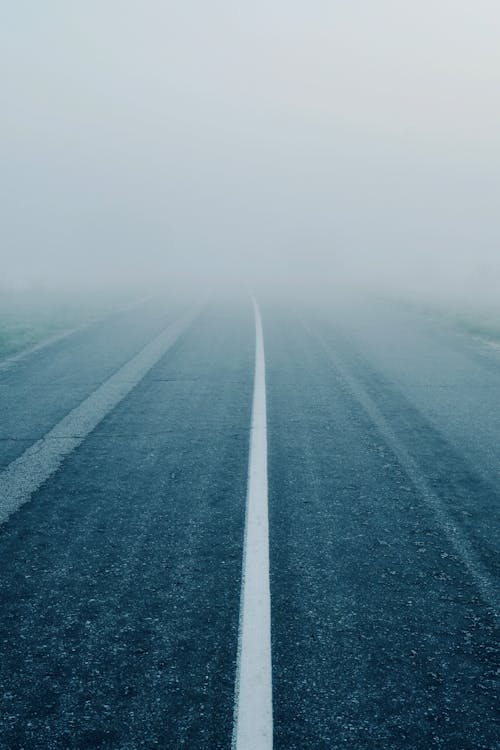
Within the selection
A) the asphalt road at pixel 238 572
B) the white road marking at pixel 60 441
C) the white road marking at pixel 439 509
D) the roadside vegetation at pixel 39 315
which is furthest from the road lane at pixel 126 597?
the roadside vegetation at pixel 39 315

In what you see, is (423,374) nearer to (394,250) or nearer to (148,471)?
(148,471)

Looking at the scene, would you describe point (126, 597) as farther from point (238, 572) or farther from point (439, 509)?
point (439, 509)

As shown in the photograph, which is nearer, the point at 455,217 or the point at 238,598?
the point at 238,598

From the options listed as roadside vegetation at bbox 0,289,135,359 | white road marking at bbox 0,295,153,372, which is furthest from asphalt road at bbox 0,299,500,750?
roadside vegetation at bbox 0,289,135,359

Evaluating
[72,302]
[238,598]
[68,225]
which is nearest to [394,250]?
[68,225]

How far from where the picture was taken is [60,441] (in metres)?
6.16

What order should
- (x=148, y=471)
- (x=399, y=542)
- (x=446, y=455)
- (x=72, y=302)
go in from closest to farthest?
(x=399, y=542)
(x=148, y=471)
(x=446, y=455)
(x=72, y=302)

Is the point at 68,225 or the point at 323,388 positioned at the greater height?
the point at 68,225

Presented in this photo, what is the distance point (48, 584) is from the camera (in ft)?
11.2

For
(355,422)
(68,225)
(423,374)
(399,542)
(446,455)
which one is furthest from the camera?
(68,225)

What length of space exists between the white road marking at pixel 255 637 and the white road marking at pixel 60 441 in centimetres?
182

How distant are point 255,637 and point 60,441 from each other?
3841 millimetres

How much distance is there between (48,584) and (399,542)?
2.24 meters

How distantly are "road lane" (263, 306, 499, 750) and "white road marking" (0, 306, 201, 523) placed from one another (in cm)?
201
